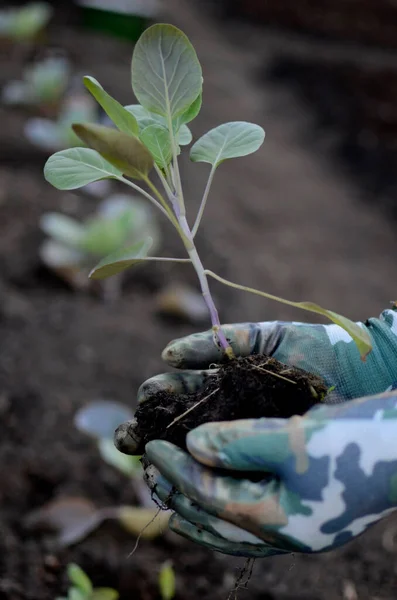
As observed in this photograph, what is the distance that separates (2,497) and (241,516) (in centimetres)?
113

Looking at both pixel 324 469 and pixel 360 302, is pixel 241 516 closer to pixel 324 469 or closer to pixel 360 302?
pixel 324 469

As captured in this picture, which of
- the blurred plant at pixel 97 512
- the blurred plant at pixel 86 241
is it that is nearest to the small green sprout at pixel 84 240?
the blurred plant at pixel 86 241

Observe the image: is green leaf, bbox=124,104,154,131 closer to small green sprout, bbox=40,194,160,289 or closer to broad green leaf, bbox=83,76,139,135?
broad green leaf, bbox=83,76,139,135

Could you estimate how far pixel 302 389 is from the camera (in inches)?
41.2

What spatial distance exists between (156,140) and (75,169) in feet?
0.45

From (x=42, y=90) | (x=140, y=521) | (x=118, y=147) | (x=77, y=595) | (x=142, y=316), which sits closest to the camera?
(x=118, y=147)

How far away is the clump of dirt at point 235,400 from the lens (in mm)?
1021

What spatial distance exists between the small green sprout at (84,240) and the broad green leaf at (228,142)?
→ 1.61 m

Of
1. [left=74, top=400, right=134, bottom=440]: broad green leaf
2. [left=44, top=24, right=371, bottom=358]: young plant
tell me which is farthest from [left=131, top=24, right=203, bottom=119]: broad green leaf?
[left=74, top=400, right=134, bottom=440]: broad green leaf

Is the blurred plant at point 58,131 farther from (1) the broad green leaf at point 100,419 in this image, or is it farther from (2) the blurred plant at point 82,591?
(2) the blurred plant at point 82,591

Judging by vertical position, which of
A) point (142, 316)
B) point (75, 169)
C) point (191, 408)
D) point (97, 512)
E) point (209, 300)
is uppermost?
point (75, 169)

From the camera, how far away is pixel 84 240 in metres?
2.71

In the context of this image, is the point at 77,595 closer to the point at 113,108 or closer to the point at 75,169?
the point at 75,169

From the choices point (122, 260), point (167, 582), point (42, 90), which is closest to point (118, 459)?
point (167, 582)
